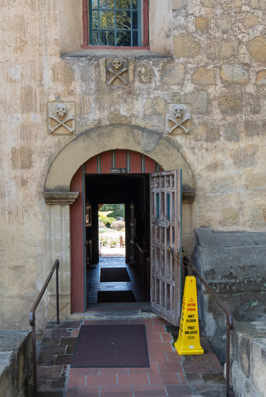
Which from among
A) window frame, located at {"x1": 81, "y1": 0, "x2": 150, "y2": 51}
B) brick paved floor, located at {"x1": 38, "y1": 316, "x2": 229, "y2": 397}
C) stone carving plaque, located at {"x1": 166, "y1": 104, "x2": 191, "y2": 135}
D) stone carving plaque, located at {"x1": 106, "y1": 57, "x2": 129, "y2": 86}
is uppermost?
window frame, located at {"x1": 81, "y1": 0, "x2": 150, "y2": 51}

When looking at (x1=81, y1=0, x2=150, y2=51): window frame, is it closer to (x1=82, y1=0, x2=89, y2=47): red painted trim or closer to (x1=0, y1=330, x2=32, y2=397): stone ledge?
(x1=82, y1=0, x2=89, y2=47): red painted trim

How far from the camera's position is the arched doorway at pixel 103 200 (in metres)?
5.66

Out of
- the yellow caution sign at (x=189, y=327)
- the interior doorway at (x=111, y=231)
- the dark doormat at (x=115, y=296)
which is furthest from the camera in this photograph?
the interior doorway at (x=111, y=231)

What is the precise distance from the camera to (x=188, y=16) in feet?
18.1

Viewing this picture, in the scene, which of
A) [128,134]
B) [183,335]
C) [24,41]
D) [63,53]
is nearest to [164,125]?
[128,134]

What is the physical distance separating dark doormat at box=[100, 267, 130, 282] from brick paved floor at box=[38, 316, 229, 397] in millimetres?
4056

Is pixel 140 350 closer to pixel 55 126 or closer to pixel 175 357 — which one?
pixel 175 357

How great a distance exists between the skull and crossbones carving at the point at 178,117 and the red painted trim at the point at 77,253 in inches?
58.8

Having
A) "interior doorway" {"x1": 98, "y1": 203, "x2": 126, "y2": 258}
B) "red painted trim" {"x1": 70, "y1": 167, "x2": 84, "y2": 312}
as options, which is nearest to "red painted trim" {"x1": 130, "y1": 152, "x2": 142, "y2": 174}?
"red painted trim" {"x1": 70, "y1": 167, "x2": 84, "y2": 312}

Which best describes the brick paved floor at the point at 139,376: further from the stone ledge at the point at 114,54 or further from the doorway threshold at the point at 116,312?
the stone ledge at the point at 114,54

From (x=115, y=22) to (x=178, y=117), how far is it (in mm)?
1933

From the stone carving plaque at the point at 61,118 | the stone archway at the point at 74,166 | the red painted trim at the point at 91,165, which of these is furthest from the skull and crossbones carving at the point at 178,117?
the stone carving plaque at the point at 61,118

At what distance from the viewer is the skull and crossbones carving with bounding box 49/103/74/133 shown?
5.42 m

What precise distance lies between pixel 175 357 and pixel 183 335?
0.26m
